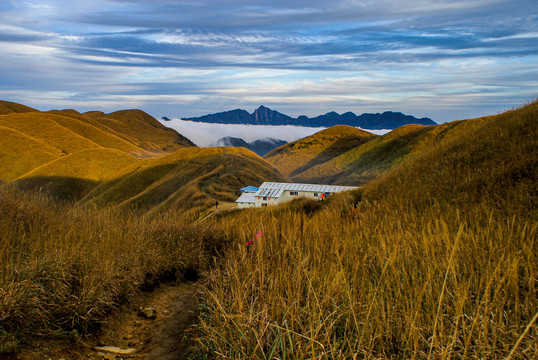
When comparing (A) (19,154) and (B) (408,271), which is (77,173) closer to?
(A) (19,154)

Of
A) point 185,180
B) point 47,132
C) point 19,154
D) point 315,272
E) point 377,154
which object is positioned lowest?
point 185,180

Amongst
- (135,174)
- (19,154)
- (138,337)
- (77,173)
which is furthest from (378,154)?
(138,337)

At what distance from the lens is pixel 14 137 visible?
120 m

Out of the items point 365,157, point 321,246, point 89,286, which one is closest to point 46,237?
→ point 89,286

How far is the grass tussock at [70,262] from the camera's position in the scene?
10.1 ft

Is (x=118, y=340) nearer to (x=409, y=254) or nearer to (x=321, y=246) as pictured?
(x=321, y=246)

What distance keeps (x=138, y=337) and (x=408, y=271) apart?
2803mm

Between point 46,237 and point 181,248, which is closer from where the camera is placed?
point 46,237

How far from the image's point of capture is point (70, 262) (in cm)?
380

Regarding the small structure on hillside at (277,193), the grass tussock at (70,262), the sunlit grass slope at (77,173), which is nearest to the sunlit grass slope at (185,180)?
the small structure on hillside at (277,193)

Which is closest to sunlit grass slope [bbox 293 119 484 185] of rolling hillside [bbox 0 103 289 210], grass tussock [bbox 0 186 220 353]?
rolling hillside [bbox 0 103 289 210]

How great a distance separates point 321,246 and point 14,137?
476 ft

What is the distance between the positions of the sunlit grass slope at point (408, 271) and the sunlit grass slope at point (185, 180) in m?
47.6

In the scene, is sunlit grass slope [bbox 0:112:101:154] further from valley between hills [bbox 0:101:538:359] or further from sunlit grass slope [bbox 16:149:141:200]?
valley between hills [bbox 0:101:538:359]
